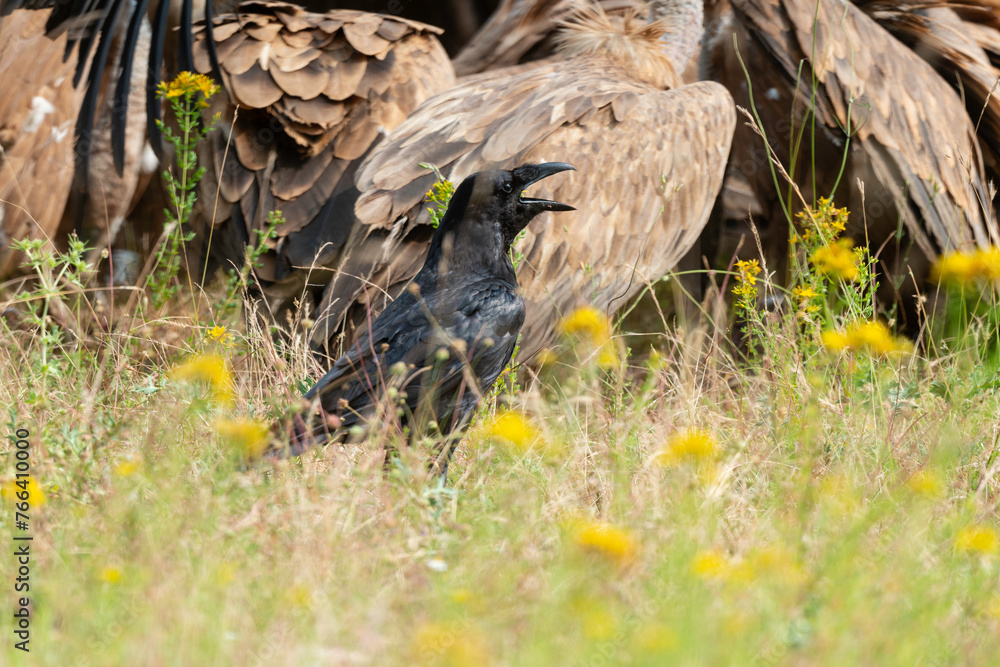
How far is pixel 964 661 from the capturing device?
1502 millimetres

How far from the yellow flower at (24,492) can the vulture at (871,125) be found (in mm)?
3097

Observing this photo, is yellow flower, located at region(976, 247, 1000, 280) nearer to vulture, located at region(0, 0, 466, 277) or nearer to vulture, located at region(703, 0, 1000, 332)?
vulture, located at region(703, 0, 1000, 332)

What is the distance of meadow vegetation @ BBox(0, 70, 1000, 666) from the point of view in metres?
1.42

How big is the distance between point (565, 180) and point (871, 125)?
4.65ft

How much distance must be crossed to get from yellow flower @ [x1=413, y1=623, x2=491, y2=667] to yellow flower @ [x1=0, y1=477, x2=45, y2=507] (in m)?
0.93

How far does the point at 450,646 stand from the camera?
1.33m

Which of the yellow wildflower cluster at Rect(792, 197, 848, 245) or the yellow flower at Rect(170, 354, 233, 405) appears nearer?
the yellow flower at Rect(170, 354, 233, 405)

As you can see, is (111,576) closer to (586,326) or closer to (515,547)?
(515,547)

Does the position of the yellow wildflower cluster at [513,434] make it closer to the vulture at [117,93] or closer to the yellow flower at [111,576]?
the yellow flower at [111,576]

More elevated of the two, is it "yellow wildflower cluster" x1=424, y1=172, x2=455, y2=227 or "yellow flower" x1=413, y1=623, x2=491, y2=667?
"yellow wildflower cluster" x1=424, y1=172, x2=455, y2=227

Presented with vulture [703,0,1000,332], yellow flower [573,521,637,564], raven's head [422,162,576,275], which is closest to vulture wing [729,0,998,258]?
vulture [703,0,1000,332]

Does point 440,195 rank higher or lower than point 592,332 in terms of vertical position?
higher

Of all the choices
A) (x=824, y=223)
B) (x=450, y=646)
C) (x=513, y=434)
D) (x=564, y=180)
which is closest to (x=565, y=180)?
(x=564, y=180)

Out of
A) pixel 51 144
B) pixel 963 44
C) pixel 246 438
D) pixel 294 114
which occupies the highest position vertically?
pixel 963 44
